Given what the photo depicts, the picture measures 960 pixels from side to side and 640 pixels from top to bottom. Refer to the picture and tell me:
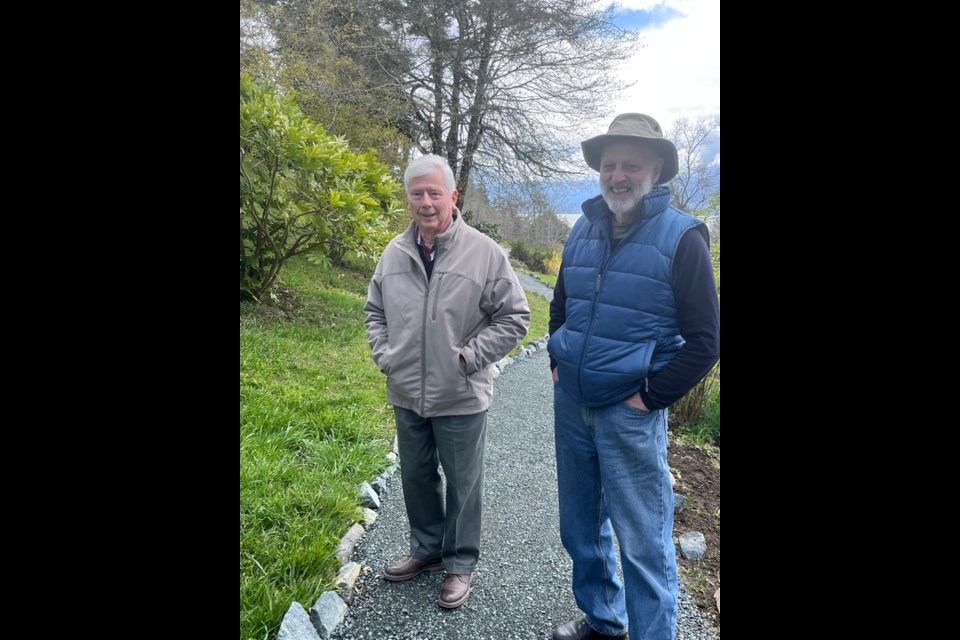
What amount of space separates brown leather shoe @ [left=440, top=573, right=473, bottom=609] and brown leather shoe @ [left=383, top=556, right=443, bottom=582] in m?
0.14

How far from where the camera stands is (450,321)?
190 centimetres

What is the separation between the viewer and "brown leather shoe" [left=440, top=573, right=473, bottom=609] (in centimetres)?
204

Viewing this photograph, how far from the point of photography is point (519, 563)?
2447 mm

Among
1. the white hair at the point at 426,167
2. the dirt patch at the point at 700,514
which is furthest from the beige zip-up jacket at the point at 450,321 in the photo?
the dirt patch at the point at 700,514

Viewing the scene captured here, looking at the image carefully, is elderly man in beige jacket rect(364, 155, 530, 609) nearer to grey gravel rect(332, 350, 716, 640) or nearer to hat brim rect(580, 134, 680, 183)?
grey gravel rect(332, 350, 716, 640)

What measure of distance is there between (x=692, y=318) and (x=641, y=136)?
57 cm


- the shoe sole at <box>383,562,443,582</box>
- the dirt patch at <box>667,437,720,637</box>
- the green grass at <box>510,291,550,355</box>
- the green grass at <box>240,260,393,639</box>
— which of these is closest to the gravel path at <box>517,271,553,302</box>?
the green grass at <box>510,291,550,355</box>

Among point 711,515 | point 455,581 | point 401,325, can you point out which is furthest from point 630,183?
point 711,515

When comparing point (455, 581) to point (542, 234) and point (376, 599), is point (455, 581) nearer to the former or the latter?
point (376, 599)

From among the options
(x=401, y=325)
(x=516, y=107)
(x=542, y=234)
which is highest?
(x=516, y=107)

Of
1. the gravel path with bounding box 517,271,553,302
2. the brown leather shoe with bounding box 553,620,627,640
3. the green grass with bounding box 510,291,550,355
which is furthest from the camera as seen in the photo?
the gravel path with bounding box 517,271,553,302

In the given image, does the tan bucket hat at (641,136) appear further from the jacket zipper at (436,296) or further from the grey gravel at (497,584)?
the grey gravel at (497,584)
